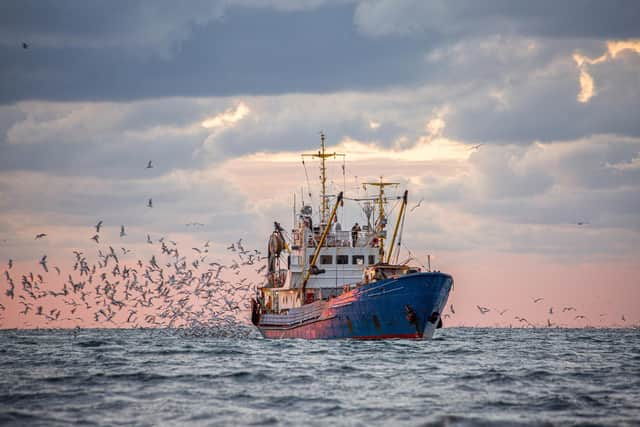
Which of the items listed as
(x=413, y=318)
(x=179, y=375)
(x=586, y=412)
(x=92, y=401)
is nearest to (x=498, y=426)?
(x=586, y=412)

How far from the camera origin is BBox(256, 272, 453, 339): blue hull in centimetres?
6575

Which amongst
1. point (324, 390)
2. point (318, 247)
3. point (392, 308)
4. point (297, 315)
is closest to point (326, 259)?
point (318, 247)

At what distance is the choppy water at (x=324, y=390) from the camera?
32594 millimetres

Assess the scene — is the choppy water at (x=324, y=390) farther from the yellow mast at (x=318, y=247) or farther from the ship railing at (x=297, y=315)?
the yellow mast at (x=318, y=247)

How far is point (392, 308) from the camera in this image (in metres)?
66.5

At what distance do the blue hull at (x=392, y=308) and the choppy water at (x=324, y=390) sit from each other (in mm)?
5636

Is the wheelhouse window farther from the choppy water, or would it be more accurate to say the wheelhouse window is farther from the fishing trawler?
the choppy water

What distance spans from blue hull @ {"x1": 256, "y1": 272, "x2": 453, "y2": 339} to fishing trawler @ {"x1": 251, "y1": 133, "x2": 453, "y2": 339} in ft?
0.22

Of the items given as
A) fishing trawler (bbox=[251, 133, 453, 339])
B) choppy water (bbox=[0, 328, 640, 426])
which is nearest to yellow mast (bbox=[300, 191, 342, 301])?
fishing trawler (bbox=[251, 133, 453, 339])

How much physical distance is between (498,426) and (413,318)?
119ft

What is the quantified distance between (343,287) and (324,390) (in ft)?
130

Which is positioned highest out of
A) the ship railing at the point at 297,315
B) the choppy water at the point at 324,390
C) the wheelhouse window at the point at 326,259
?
the wheelhouse window at the point at 326,259

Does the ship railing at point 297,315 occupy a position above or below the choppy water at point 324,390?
above

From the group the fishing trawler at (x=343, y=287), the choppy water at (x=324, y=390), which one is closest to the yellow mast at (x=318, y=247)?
the fishing trawler at (x=343, y=287)
